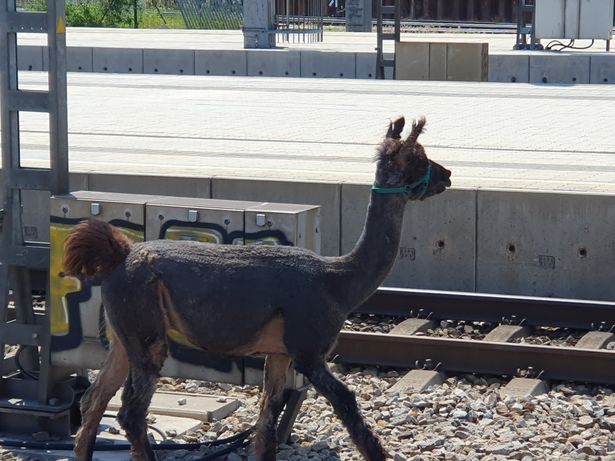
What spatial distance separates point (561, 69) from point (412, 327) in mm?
19647

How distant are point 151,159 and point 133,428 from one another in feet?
27.2

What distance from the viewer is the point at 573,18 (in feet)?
104

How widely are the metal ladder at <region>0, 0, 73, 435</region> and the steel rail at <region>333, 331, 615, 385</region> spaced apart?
2.53 metres

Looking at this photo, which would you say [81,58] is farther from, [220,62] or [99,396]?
[99,396]

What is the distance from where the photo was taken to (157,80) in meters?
28.0

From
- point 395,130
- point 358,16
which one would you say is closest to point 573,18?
point 358,16

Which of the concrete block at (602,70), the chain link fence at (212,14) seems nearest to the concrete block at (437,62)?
the concrete block at (602,70)

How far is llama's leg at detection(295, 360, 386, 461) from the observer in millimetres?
6289

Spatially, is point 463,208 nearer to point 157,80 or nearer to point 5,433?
point 5,433

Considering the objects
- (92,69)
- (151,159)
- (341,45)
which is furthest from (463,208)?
(341,45)

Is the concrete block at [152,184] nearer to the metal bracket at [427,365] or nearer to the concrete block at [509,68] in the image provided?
the metal bracket at [427,365]

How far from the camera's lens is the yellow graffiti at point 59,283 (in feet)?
25.4

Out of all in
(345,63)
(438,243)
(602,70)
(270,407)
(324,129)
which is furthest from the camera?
(345,63)

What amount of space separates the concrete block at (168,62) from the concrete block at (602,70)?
9.51m
